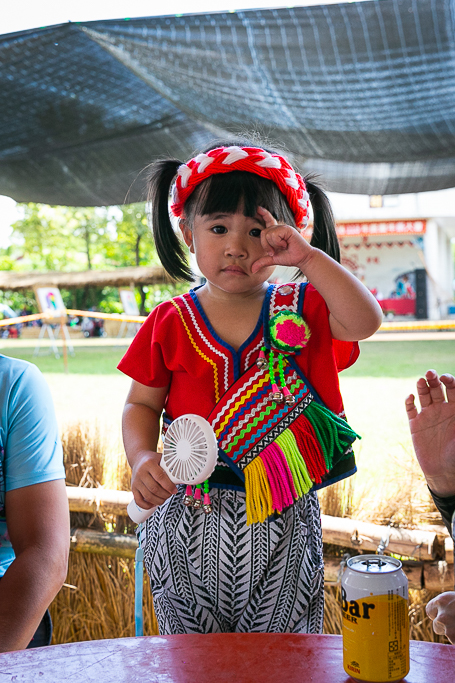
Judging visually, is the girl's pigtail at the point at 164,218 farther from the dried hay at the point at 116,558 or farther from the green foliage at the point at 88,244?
the green foliage at the point at 88,244

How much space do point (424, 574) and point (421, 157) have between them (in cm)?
166

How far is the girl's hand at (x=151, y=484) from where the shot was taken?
3.33 ft

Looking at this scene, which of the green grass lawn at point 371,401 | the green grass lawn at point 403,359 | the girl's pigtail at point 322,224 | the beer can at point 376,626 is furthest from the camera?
the green grass lawn at point 403,359

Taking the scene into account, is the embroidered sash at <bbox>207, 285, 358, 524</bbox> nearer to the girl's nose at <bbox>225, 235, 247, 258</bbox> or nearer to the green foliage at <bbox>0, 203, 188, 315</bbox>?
the girl's nose at <bbox>225, 235, 247, 258</bbox>

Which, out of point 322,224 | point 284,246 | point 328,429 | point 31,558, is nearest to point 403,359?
point 322,224

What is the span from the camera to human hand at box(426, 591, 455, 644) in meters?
0.78

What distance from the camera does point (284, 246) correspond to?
1.14m

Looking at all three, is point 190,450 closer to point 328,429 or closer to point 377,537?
point 328,429

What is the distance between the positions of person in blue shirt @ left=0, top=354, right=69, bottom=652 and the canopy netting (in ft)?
4.98

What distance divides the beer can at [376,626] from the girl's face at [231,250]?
2.10ft

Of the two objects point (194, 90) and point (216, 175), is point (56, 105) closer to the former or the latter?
point (194, 90)

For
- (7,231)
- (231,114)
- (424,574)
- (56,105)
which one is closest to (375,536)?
(424,574)

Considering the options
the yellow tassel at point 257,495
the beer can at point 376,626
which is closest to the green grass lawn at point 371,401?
the yellow tassel at point 257,495

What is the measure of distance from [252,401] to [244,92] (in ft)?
5.42
